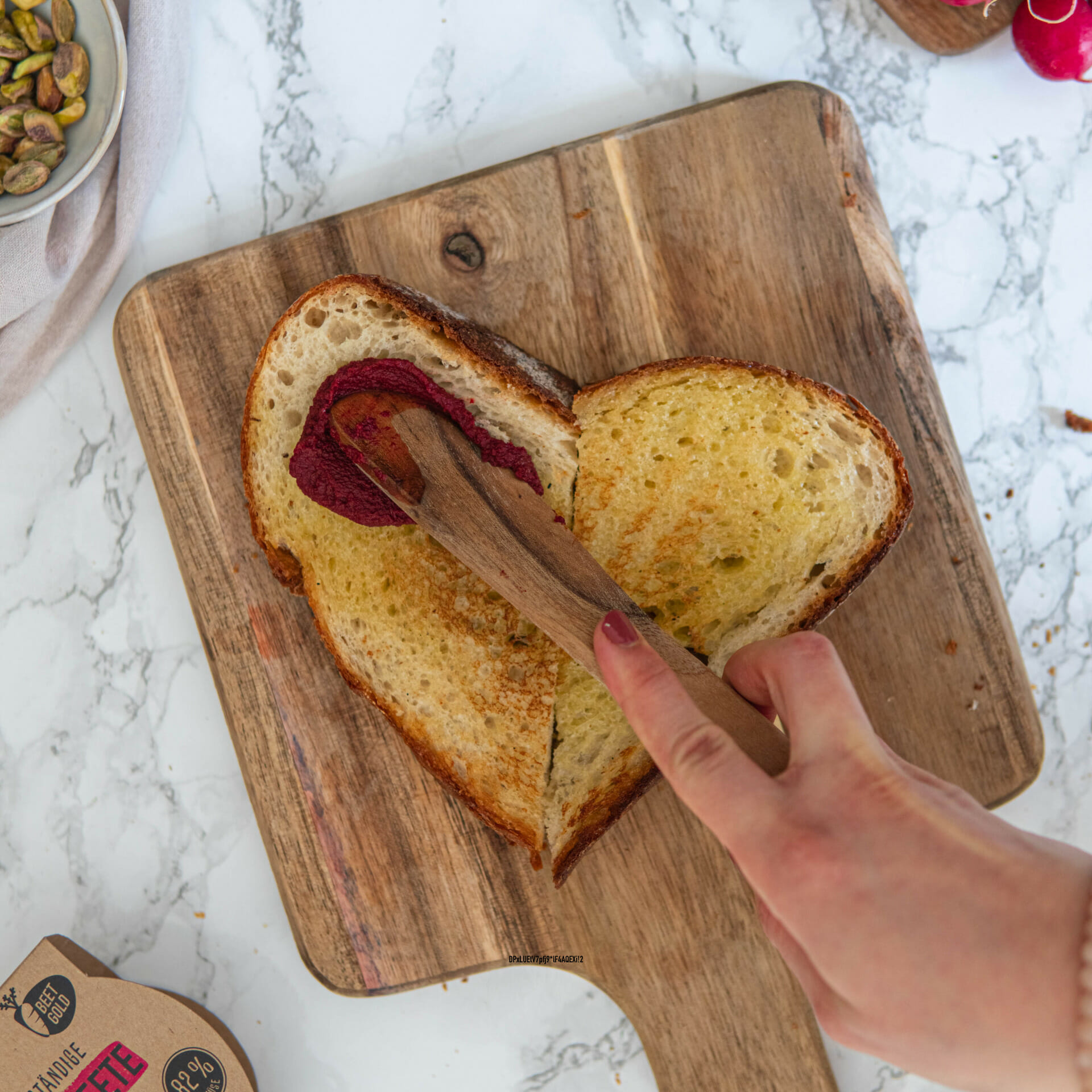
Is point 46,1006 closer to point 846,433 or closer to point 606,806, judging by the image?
point 606,806

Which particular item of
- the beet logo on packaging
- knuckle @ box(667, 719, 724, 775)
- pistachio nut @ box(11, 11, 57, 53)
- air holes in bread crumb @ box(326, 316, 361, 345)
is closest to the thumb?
knuckle @ box(667, 719, 724, 775)

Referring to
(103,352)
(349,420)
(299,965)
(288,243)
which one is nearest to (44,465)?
(103,352)

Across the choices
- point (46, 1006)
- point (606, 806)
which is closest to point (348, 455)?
point (606, 806)

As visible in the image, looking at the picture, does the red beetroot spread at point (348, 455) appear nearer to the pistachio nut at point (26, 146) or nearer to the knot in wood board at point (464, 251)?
the knot in wood board at point (464, 251)

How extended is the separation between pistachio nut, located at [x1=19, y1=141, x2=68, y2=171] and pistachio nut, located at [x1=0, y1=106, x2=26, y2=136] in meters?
0.05

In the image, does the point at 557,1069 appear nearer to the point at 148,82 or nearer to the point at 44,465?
the point at 44,465

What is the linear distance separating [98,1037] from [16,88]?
8.22 ft

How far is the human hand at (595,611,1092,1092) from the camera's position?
1216mm

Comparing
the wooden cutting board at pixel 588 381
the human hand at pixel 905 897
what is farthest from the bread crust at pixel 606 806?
the human hand at pixel 905 897

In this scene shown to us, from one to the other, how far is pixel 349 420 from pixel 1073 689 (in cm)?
212

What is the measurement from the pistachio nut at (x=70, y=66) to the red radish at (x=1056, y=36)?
2.45 metres

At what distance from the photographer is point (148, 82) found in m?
2.20

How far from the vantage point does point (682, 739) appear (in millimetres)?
1455

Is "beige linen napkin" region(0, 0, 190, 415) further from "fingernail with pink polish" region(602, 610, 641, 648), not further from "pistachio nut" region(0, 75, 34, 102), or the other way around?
"fingernail with pink polish" region(602, 610, 641, 648)
